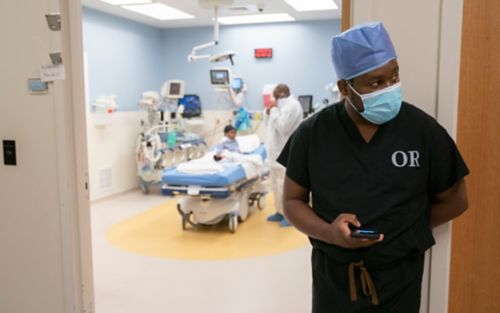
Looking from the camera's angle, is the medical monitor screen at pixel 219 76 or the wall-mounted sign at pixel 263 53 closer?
the medical monitor screen at pixel 219 76

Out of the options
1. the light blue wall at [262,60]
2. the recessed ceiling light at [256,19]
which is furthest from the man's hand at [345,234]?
the light blue wall at [262,60]

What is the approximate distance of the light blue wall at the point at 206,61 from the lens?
717cm

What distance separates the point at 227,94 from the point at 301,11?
2.01 m

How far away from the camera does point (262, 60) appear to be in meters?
7.91

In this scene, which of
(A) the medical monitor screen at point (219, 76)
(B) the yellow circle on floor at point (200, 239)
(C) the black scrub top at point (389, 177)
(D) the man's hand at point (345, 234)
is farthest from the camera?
(A) the medical monitor screen at point (219, 76)

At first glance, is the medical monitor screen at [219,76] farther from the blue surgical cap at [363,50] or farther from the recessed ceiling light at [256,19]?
the blue surgical cap at [363,50]

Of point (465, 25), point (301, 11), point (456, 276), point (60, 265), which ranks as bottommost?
point (60, 265)

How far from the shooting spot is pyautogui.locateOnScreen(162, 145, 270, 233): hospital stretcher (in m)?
4.71

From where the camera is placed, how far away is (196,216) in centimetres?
500

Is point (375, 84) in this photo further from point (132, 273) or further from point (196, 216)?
point (196, 216)

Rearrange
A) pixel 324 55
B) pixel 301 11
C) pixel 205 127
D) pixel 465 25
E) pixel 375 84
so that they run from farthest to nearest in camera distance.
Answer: pixel 205 127 → pixel 324 55 → pixel 301 11 → pixel 465 25 → pixel 375 84

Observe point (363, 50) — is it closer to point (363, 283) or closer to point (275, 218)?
point (363, 283)

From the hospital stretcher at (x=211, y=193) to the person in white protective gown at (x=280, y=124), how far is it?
1.18ft

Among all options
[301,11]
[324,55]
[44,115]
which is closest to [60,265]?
[44,115]
